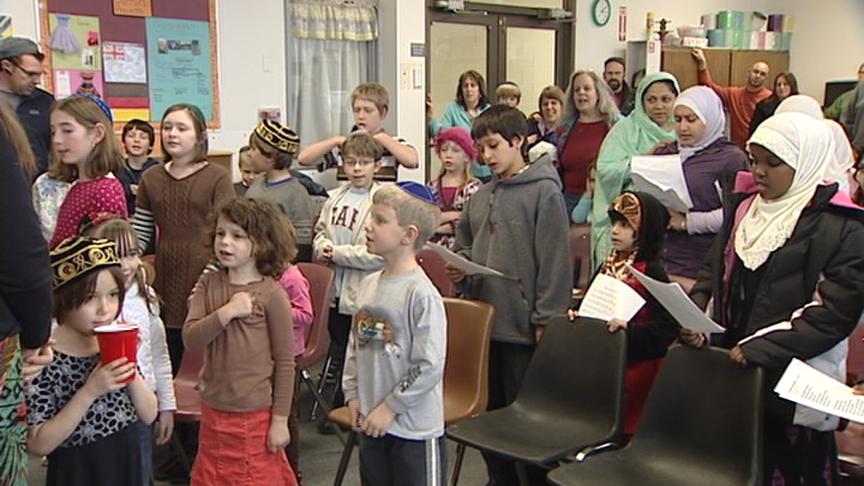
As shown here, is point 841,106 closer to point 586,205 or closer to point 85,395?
point 586,205

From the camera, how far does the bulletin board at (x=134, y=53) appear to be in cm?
512

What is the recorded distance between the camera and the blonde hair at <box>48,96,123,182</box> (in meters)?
2.71

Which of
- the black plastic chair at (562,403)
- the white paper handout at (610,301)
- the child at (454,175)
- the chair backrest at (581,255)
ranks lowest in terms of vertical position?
the black plastic chair at (562,403)

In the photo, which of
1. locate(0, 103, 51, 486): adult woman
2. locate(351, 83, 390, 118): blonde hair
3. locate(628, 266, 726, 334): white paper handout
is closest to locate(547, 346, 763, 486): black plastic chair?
locate(628, 266, 726, 334): white paper handout

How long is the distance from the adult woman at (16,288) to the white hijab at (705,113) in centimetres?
244

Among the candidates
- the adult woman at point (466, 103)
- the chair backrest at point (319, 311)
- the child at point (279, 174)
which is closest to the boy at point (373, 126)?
the child at point (279, 174)

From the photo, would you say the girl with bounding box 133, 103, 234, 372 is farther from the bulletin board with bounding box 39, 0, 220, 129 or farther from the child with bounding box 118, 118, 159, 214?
the bulletin board with bounding box 39, 0, 220, 129

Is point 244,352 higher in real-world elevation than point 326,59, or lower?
lower

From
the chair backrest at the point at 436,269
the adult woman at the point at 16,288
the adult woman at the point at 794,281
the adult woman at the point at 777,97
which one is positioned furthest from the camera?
the adult woman at the point at 777,97

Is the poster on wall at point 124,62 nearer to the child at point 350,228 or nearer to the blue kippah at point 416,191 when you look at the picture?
the child at point 350,228

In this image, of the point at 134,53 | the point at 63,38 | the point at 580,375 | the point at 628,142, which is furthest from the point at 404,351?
the point at 134,53

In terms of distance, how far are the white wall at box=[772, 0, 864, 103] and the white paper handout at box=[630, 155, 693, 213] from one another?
7927 millimetres

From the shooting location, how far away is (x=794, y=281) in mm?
2158

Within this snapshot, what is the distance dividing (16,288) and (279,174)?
7.19 feet
